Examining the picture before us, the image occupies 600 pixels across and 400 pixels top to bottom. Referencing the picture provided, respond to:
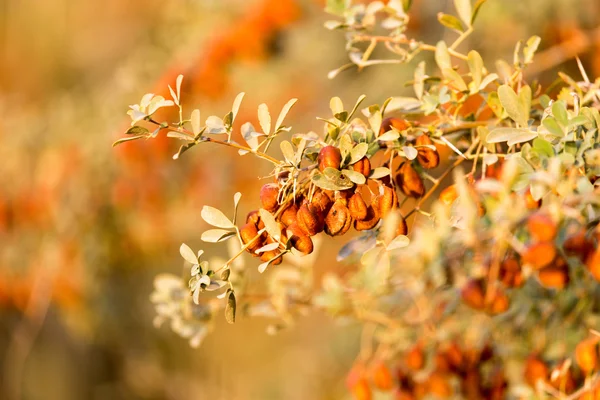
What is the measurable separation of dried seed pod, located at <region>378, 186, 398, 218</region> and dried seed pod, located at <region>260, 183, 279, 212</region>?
0.08 meters

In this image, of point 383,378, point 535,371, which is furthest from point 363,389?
point 535,371

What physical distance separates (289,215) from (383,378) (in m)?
0.35

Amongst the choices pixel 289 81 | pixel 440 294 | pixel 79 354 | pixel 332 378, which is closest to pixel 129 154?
pixel 289 81

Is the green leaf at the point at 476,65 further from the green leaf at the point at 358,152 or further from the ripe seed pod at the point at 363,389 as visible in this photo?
the ripe seed pod at the point at 363,389

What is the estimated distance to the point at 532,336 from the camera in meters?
0.90

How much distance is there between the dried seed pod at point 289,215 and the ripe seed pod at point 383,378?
0.34 m

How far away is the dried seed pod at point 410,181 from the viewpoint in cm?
64

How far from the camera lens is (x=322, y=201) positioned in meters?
0.57

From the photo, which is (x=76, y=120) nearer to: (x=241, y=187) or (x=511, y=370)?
(x=241, y=187)

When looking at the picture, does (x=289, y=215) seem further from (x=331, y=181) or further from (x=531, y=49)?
(x=531, y=49)

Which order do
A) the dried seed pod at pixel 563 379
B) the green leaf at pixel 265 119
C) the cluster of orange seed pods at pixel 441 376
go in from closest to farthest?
the green leaf at pixel 265 119
the dried seed pod at pixel 563 379
the cluster of orange seed pods at pixel 441 376

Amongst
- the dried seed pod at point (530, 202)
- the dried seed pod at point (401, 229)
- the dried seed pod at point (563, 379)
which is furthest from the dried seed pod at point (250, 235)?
the dried seed pod at point (563, 379)

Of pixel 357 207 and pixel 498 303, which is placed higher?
pixel 357 207

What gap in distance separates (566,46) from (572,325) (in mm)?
710
